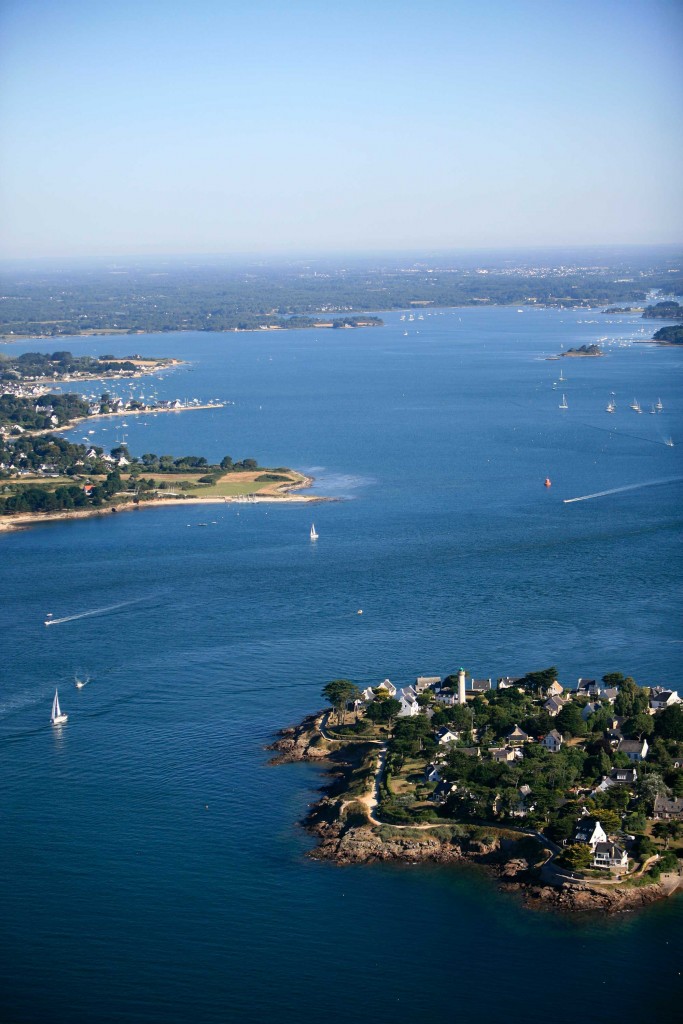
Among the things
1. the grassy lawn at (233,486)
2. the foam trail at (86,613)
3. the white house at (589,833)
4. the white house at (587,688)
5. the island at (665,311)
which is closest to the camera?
the white house at (589,833)

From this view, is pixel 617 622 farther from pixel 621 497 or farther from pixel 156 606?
pixel 621 497

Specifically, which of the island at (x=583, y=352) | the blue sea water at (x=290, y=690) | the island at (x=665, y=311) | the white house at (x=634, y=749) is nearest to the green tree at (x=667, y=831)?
the blue sea water at (x=290, y=690)

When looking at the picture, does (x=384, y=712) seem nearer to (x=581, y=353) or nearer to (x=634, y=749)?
(x=634, y=749)

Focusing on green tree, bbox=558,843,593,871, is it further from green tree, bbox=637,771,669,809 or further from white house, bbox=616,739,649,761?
white house, bbox=616,739,649,761

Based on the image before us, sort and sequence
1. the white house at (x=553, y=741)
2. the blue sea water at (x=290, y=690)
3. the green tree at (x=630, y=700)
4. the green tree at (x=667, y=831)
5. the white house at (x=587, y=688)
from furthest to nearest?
the white house at (x=587, y=688) < the green tree at (x=630, y=700) < the white house at (x=553, y=741) < the green tree at (x=667, y=831) < the blue sea water at (x=290, y=690)

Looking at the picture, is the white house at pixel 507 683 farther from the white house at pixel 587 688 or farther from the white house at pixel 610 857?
the white house at pixel 610 857

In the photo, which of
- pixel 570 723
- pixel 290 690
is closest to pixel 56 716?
pixel 290 690

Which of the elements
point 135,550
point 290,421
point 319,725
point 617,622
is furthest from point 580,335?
point 319,725
